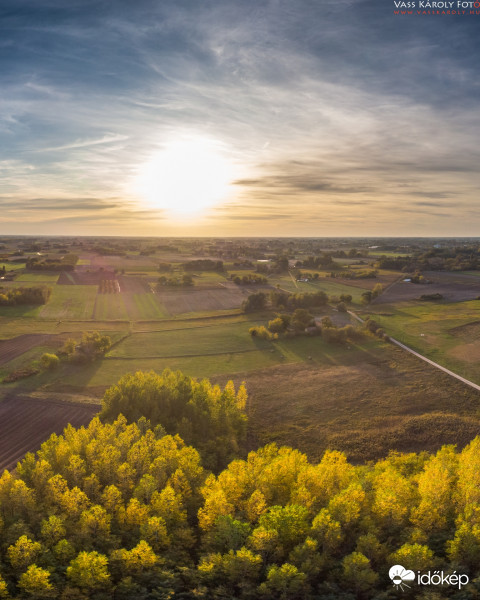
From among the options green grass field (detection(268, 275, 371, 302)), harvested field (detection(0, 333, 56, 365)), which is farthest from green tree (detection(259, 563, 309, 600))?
green grass field (detection(268, 275, 371, 302))

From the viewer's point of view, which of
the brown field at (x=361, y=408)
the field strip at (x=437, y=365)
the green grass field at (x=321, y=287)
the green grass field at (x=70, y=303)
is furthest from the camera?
the green grass field at (x=321, y=287)

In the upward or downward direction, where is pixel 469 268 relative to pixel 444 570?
upward

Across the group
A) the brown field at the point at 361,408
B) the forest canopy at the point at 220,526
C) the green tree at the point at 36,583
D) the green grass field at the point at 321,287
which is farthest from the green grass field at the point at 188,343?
the green grass field at the point at 321,287

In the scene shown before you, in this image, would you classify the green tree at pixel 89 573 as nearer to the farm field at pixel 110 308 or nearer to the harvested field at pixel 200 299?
the farm field at pixel 110 308

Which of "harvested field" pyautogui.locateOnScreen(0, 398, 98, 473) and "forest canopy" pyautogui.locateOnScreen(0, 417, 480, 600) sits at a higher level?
"forest canopy" pyautogui.locateOnScreen(0, 417, 480, 600)

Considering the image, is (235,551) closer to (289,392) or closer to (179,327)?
(289,392)

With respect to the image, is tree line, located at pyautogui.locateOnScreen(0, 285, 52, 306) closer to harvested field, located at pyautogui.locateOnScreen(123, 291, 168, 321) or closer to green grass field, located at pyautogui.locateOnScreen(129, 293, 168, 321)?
harvested field, located at pyautogui.locateOnScreen(123, 291, 168, 321)

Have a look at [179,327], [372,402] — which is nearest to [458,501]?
[372,402]
